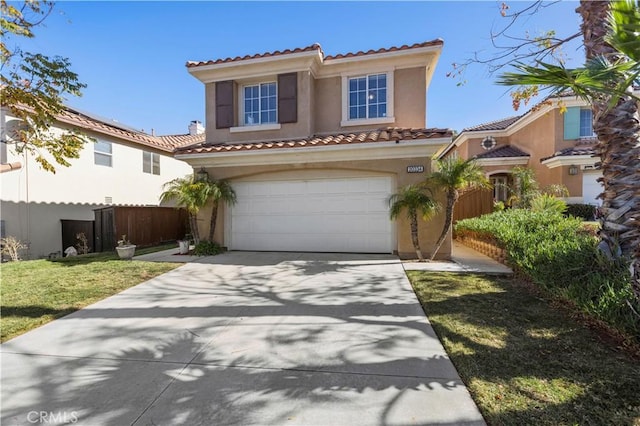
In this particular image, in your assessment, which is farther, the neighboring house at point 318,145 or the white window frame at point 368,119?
the white window frame at point 368,119

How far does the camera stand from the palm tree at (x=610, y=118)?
2.91 metres

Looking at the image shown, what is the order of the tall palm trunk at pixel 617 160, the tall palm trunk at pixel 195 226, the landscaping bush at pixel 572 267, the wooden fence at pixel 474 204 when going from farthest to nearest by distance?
the wooden fence at pixel 474 204 → the tall palm trunk at pixel 195 226 → the tall palm trunk at pixel 617 160 → the landscaping bush at pixel 572 267

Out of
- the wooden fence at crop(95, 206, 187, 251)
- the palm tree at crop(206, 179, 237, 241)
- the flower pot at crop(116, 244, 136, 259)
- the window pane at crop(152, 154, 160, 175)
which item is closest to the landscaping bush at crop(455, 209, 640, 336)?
the palm tree at crop(206, 179, 237, 241)

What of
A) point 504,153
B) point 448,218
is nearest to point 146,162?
point 448,218

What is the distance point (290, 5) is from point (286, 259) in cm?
763

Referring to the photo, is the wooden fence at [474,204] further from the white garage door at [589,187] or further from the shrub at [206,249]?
the shrub at [206,249]

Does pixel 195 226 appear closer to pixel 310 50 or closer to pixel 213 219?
pixel 213 219

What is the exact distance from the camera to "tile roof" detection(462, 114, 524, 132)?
19.2 meters

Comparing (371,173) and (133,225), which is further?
(133,225)

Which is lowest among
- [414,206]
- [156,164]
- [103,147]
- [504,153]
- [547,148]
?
[414,206]

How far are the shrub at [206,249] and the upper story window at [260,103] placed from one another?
185 inches

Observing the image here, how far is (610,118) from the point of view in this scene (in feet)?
13.6

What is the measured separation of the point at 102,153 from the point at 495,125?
23348 mm

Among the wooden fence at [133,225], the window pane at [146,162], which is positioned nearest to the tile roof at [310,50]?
the wooden fence at [133,225]
